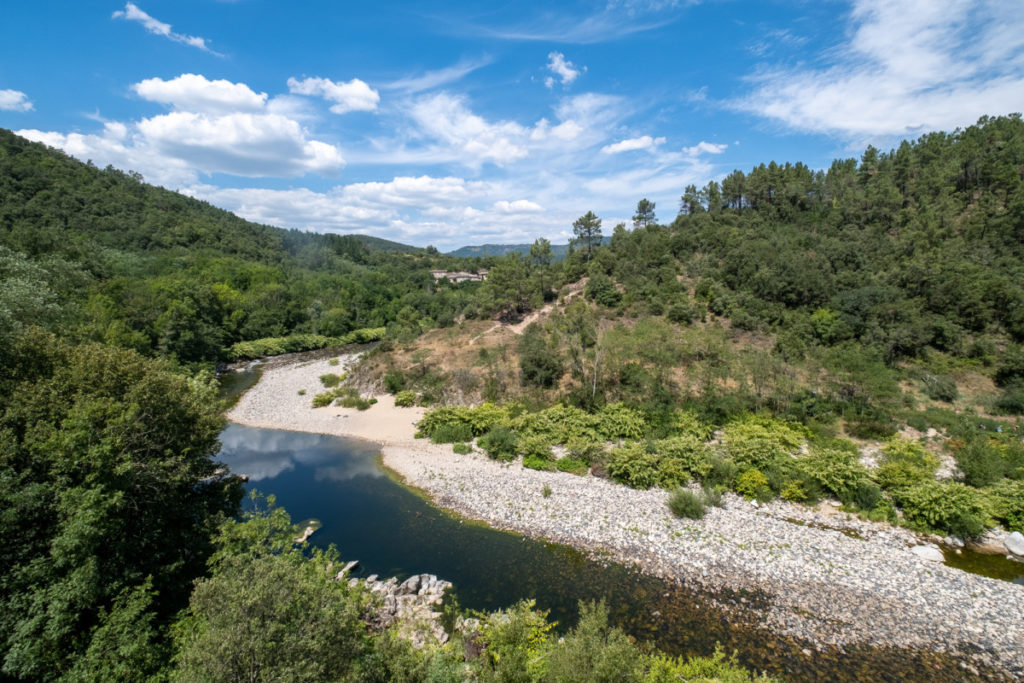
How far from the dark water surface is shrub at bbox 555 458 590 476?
5844 millimetres

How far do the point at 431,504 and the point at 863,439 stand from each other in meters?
23.9

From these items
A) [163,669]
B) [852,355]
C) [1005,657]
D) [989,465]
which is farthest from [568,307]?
[163,669]

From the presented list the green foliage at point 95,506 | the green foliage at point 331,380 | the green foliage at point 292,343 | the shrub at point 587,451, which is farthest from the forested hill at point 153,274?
the shrub at point 587,451

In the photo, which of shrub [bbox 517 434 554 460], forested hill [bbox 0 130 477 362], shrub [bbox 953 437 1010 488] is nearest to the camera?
shrub [bbox 953 437 1010 488]

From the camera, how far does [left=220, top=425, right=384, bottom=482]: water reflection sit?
22625mm

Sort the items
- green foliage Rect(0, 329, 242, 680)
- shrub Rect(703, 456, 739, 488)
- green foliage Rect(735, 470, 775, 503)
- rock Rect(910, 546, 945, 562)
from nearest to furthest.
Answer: green foliage Rect(0, 329, 242, 680)
rock Rect(910, 546, 945, 562)
green foliage Rect(735, 470, 775, 503)
shrub Rect(703, 456, 739, 488)

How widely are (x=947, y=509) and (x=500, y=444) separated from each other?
1891cm

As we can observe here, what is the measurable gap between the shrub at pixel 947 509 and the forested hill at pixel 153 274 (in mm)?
32990

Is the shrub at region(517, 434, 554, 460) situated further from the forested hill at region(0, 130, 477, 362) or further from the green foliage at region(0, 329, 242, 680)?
the forested hill at region(0, 130, 477, 362)

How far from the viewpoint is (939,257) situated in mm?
34188

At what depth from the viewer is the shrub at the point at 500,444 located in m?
23.0

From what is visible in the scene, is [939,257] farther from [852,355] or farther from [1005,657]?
[1005,657]

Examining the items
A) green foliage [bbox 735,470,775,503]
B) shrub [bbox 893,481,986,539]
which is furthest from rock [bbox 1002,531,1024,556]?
green foliage [bbox 735,470,775,503]

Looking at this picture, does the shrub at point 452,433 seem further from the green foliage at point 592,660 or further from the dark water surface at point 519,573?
the green foliage at point 592,660
